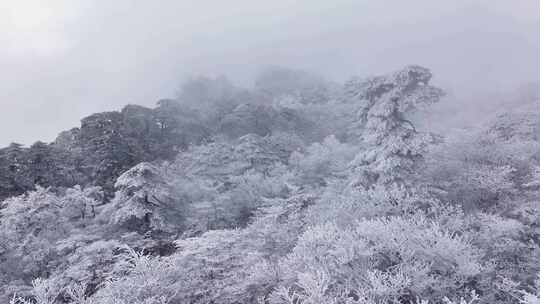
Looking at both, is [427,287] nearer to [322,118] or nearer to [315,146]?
[315,146]

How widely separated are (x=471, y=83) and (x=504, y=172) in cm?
6057

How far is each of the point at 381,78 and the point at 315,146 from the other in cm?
1618

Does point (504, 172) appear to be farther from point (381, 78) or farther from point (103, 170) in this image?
point (103, 170)

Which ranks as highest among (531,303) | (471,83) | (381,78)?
(381,78)

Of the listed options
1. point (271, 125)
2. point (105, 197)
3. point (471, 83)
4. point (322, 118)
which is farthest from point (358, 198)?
point (471, 83)

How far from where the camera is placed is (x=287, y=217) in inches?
681

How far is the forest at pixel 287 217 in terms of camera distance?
1118 centimetres

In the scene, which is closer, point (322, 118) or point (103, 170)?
point (103, 170)

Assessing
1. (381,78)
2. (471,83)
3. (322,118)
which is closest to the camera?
(381,78)

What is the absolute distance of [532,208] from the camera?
51.2ft

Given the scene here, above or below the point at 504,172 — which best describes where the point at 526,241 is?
below

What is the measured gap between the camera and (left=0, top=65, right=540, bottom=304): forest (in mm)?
11180

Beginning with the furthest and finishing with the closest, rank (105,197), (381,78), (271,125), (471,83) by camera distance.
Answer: (471,83) < (271,125) < (105,197) < (381,78)

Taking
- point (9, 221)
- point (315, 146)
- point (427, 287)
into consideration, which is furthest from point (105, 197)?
point (427, 287)
